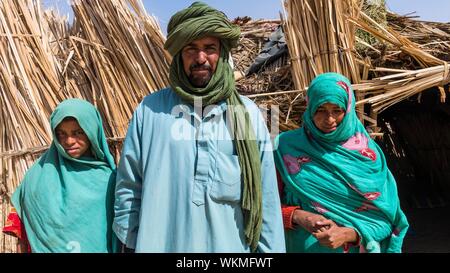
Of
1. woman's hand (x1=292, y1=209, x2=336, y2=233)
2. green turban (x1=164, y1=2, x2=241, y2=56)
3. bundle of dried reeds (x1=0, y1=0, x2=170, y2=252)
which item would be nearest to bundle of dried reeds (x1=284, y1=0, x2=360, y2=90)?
Answer: bundle of dried reeds (x1=0, y1=0, x2=170, y2=252)

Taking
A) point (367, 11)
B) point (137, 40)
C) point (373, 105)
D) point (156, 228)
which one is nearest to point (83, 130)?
point (156, 228)

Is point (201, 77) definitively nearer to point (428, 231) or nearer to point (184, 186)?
point (184, 186)

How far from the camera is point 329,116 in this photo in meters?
1.89

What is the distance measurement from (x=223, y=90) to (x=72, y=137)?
705mm

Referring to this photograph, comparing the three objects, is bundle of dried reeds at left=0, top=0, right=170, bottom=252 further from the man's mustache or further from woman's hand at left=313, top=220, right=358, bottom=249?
woman's hand at left=313, top=220, right=358, bottom=249

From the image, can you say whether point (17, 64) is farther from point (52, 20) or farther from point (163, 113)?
point (163, 113)

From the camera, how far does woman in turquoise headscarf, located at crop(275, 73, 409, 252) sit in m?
1.88

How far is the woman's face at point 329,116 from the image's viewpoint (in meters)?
1.89

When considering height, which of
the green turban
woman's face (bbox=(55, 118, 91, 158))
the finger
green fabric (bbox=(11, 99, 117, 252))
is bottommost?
the finger

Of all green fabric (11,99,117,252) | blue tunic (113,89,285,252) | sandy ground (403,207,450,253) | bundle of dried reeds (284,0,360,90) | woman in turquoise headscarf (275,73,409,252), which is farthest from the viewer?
sandy ground (403,207,450,253)

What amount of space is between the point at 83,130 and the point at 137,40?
4.28 feet

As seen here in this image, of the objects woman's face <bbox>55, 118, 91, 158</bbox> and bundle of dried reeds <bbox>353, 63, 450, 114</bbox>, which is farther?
bundle of dried reeds <bbox>353, 63, 450, 114</bbox>

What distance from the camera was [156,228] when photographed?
152 cm

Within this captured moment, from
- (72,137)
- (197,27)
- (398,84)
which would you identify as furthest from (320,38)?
(72,137)
